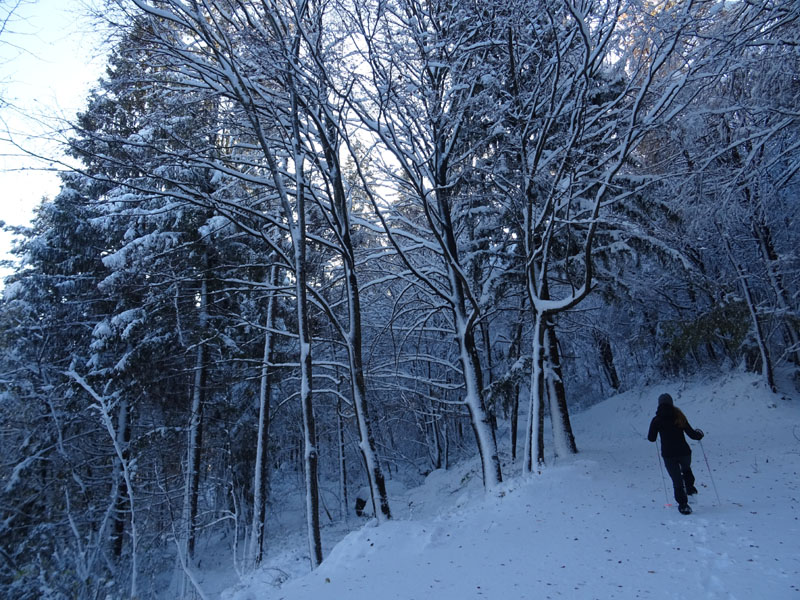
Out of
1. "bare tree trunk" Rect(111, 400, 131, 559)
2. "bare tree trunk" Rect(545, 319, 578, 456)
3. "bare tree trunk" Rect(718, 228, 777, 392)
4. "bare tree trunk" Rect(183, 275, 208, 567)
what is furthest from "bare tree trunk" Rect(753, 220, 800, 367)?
"bare tree trunk" Rect(111, 400, 131, 559)

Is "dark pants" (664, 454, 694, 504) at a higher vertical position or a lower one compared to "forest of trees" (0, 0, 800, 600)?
lower

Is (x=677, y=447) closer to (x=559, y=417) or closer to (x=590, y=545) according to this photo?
(x=590, y=545)

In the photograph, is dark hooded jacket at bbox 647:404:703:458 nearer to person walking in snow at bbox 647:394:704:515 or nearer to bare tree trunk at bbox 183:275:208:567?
person walking in snow at bbox 647:394:704:515

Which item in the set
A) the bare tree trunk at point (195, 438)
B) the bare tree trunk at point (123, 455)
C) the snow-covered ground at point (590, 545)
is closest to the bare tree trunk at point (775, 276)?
the snow-covered ground at point (590, 545)

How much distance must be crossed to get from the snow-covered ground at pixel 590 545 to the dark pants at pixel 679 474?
0.25m

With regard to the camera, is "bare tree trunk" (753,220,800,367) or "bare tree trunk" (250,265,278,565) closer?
"bare tree trunk" (250,265,278,565)

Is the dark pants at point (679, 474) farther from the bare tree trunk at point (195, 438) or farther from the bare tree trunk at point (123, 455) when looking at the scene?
the bare tree trunk at point (123, 455)

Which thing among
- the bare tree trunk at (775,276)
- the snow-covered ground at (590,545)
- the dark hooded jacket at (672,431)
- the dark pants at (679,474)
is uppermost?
the bare tree trunk at (775,276)

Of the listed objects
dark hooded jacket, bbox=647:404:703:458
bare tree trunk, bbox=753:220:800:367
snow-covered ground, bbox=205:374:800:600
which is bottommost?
snow-covered ground, bbox=205:374:800:600

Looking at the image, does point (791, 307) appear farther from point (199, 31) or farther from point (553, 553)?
point (199, 31)

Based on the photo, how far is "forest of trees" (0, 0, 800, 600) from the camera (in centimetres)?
711

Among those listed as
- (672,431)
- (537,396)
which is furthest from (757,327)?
(672,431)

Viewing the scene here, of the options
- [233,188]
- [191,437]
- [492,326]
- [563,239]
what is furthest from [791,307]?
[191,437]

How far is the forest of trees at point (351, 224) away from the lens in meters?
7.11
